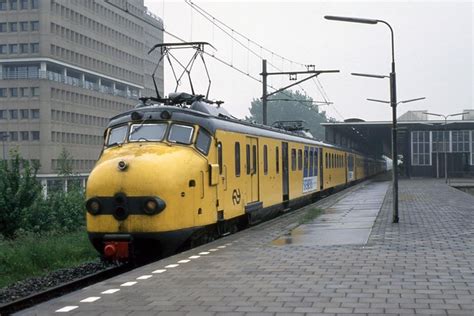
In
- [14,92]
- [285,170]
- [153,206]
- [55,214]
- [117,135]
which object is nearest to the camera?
[153,206]

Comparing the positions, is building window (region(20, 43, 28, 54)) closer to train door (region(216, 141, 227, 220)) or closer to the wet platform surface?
the wet platform surface

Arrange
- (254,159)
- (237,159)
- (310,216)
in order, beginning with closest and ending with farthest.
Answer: (237,159) → (254,159) → (310,216)

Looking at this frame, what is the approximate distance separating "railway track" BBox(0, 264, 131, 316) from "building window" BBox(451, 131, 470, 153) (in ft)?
187

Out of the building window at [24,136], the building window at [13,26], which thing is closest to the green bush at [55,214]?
the building window at [24,136]

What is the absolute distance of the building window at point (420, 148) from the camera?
65.0 m

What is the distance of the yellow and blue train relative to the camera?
12602 millimetres

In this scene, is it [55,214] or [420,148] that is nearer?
[55,214]

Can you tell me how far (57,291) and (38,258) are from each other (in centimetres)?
334

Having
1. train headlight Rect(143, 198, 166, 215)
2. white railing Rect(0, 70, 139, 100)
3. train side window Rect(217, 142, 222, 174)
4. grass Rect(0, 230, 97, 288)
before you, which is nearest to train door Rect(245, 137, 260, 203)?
train side window Rect(217, 142, 222, 174)

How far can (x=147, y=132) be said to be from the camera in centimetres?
1432

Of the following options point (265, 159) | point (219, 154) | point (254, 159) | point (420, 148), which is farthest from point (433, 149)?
point (219, 154)

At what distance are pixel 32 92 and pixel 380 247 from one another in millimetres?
83852

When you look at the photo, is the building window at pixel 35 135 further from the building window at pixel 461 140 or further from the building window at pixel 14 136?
the building window at pixel 461 140

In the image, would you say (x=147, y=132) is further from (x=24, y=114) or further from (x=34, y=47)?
(x=34, y=47)
